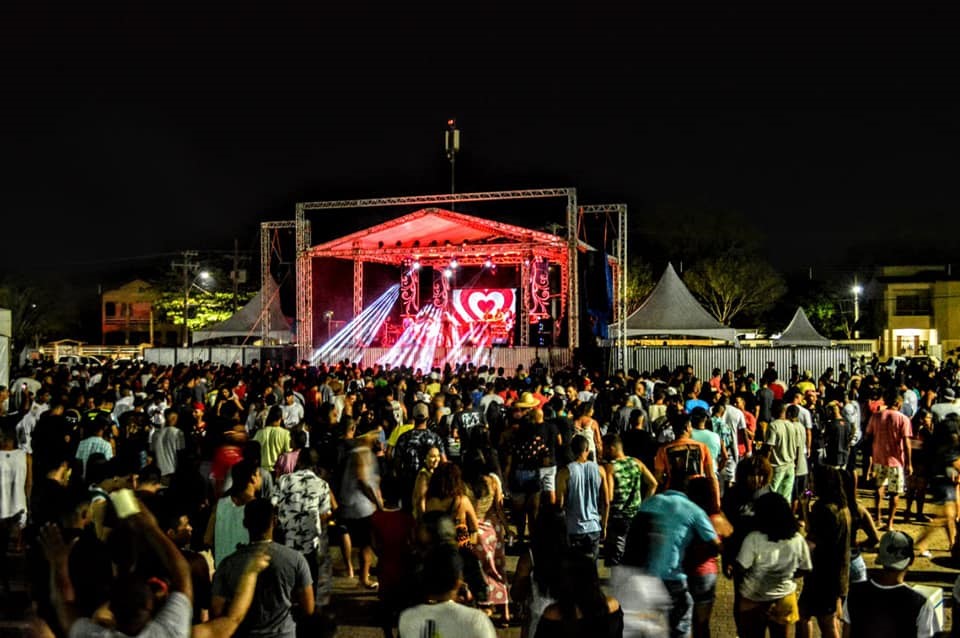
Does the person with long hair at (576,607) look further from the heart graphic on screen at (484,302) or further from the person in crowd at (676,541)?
the heart graphic on screen at (484,302)

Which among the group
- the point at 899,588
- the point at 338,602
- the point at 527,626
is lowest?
the point at 338,602

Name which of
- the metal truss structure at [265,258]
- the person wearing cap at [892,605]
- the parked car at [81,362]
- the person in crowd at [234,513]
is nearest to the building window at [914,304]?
the metal truss structure at [265,258]

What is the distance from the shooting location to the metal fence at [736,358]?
74.7 ft

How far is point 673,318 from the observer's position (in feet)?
84.9

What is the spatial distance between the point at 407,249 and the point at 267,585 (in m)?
25.6

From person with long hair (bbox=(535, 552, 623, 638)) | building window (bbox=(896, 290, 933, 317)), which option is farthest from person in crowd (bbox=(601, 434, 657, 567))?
building window (bbox=(896, 290, 933, 317))

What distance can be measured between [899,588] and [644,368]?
815 inches

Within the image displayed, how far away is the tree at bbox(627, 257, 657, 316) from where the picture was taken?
51.3m

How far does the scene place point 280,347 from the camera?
1117 inches

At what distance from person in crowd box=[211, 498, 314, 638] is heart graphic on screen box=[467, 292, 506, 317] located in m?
29.6

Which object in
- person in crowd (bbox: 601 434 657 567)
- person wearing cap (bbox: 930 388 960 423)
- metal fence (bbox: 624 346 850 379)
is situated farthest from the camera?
metal fence (bbox: 624 346 850 379)

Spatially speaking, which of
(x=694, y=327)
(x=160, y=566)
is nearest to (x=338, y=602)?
(x=160, y=566)

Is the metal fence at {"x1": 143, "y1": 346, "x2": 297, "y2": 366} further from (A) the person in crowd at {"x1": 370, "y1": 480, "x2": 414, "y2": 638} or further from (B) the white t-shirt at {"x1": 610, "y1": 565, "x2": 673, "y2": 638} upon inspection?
(B) the white t-shirt at {"x1": 610, "y1": 565, "x2": 673, "y2": 638}

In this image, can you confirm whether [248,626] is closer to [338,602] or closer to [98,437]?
[338,602]
